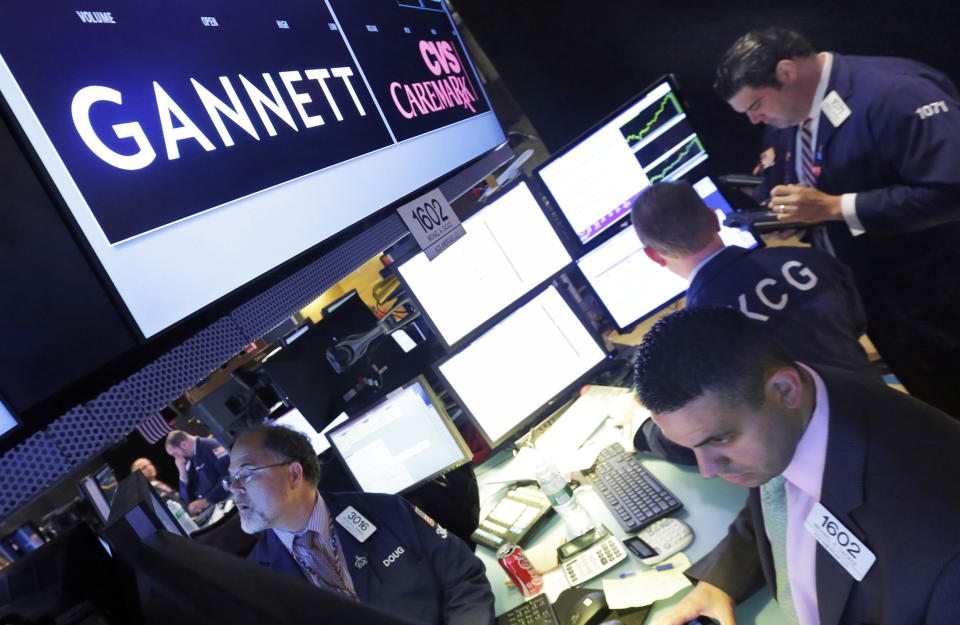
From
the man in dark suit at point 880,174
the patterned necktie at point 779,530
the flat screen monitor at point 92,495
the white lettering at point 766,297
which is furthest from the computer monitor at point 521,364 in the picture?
the flat screen monitor at point 92,495

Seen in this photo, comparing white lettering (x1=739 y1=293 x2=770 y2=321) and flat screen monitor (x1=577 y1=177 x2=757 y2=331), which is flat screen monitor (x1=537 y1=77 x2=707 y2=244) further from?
white lettering (x1=739 y1=293 x2=770 y2=321)

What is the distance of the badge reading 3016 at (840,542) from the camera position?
991 millimetres

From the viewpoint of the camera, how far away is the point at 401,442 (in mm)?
2141

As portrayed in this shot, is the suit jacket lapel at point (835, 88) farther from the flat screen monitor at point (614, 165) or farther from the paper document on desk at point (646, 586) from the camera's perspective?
the paper document on desk at point (646, 586)

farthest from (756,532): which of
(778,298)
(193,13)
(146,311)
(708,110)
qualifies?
(708,110)

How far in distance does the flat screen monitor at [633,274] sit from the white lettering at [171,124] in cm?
169

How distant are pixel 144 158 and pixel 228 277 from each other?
210mm

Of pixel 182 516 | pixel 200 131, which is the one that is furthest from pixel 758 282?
pixel 182 516

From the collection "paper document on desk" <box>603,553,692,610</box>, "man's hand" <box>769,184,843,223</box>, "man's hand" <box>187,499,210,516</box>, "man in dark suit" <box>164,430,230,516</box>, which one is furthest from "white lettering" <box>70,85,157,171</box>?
"man's hand" <box>187,499,210,516</box>

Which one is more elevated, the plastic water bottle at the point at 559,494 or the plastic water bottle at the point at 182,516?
the plastic water bottle at the point at 182,516

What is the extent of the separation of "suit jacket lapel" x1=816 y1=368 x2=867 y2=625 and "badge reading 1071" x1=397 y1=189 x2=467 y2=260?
1.01 meters

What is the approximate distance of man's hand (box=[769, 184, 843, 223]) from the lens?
2186 mm

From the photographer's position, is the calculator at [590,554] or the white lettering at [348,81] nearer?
the white lettering at [348,81]

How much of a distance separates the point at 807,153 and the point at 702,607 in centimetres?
187
